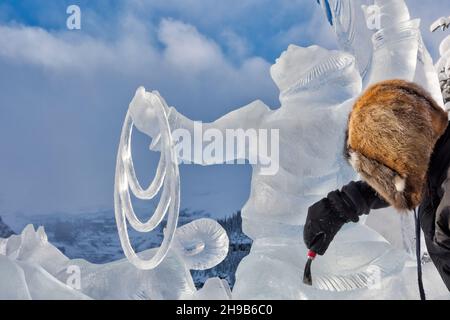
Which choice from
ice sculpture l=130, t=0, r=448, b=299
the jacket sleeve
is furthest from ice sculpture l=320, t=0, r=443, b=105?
the jacket sleeve

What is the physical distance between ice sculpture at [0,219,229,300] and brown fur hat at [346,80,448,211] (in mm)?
1094

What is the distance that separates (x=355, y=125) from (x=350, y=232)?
1.08 meters

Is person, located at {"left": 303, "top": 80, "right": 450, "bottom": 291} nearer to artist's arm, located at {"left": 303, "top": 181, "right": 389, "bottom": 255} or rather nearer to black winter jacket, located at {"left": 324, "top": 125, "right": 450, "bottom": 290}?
black winter jacket, located at {"left": 324, "top": 125, "right": 450, "bottom": 290}

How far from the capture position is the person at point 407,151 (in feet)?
5.44

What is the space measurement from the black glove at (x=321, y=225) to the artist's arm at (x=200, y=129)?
0.77 m

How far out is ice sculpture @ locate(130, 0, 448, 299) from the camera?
8.44 ft

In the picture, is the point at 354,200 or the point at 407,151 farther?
the point at 354,200

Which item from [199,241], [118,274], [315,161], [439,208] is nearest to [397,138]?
[439,208]

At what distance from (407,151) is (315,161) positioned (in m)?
1.06

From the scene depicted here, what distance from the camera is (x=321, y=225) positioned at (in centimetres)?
198

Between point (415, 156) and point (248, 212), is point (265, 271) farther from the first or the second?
point (415, 156)

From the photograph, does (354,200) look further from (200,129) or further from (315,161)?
(200,129)

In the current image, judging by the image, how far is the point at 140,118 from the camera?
2.57 meters

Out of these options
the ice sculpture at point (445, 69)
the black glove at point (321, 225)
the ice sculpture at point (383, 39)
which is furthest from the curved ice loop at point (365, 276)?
the ice sculpture at point (445, 69)
